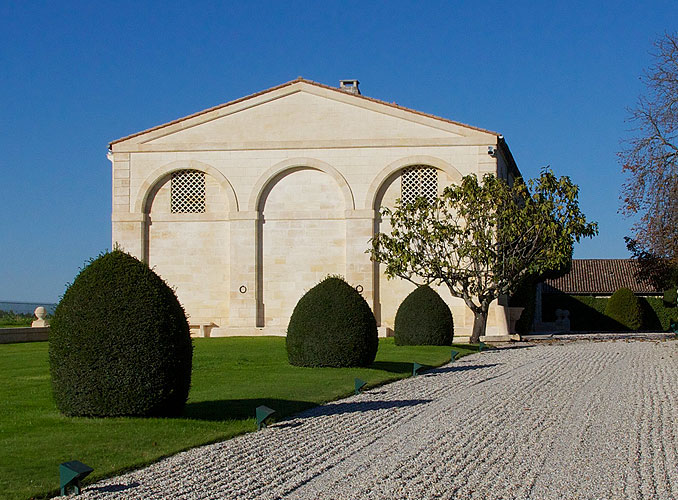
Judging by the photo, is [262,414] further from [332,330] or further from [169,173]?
[169,173]

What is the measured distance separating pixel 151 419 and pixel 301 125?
23931 mm

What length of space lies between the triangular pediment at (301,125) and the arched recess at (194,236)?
1304mm

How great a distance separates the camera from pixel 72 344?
10148mm

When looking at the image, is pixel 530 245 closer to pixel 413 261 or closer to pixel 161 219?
pixel 413 261

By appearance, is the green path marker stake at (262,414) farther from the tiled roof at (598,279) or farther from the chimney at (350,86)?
the tiled roof at (598,279)

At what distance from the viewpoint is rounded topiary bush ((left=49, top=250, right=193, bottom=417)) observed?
1010 centimetres

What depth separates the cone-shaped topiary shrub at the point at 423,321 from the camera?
Result: 24.4 m

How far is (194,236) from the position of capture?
1314 inches

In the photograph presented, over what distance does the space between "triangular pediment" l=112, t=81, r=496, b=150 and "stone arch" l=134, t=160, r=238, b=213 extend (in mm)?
720

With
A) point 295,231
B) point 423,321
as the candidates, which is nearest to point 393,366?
point 423,321

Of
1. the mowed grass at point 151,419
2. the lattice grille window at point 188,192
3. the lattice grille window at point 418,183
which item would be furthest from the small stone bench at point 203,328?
the mowed grass at point 151,419

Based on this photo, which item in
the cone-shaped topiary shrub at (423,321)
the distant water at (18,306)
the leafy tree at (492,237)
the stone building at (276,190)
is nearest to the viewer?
the cone-shaped topiary shrub at (423,321)

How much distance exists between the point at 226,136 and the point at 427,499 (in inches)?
1094

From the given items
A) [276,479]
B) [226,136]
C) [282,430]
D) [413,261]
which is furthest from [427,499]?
[226,136]
